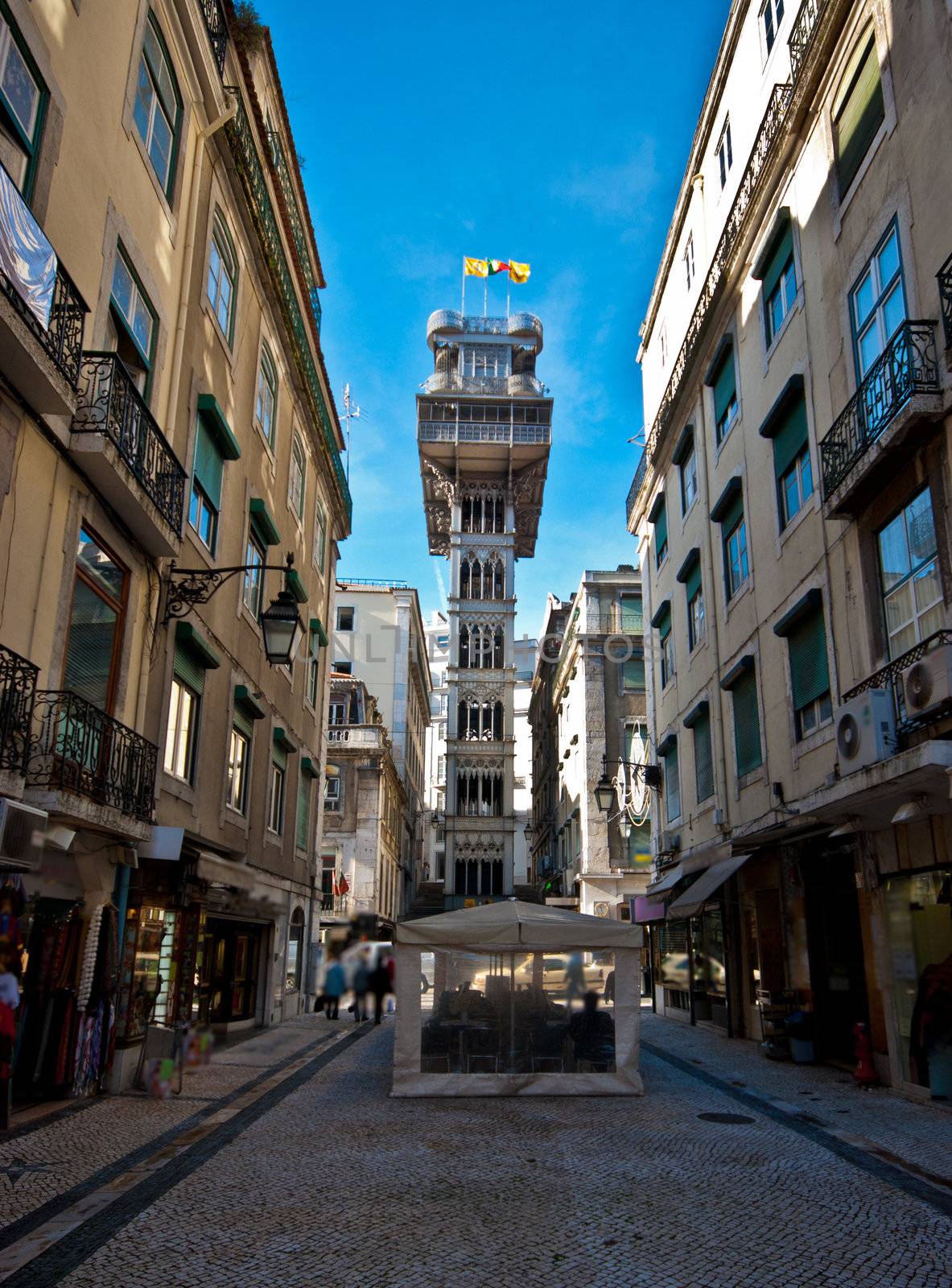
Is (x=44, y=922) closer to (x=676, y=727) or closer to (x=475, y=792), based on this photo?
(x=676, y=727)

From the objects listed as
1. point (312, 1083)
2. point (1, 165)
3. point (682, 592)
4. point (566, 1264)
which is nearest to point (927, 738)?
point (566, 1264)

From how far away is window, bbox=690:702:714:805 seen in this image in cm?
2031

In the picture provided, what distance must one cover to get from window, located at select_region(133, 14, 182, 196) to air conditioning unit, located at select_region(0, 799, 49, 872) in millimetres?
8470

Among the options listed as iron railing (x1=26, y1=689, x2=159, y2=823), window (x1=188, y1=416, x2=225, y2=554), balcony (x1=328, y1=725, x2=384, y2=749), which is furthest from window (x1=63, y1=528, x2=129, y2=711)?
balcony (x1=328, y1=725, x2=384, y2=749)

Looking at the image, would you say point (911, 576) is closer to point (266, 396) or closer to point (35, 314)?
point (35, 314)

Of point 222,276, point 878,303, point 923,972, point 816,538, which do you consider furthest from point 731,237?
point 923,972

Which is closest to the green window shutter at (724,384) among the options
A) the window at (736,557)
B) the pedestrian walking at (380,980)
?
the window at (736,557)

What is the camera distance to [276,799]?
21250mm

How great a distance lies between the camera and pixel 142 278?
11.9 meters

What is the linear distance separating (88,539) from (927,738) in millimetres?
9076

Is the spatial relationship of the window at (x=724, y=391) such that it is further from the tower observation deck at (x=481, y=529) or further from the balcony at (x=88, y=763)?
the tower observation deck at (x=481, y=529)

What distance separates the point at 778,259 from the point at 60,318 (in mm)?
12147

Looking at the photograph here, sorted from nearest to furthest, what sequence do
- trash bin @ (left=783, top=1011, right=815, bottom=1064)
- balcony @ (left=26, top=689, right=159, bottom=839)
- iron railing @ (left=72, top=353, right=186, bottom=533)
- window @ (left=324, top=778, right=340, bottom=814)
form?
balcony @ (left=26, top=689, right=159, bottom=839) < iron railing @ (left=72, top=353, right=186, bottom=533) < trash bin @ (left=783, top=1011, right=815, bottom=1064) < window @ (left=324, top=778, right=340, bottom=814)

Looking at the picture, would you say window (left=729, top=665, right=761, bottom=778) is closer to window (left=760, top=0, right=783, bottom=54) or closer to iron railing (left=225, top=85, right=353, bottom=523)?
window (left=760, top=0, right=783, bottom=54)
